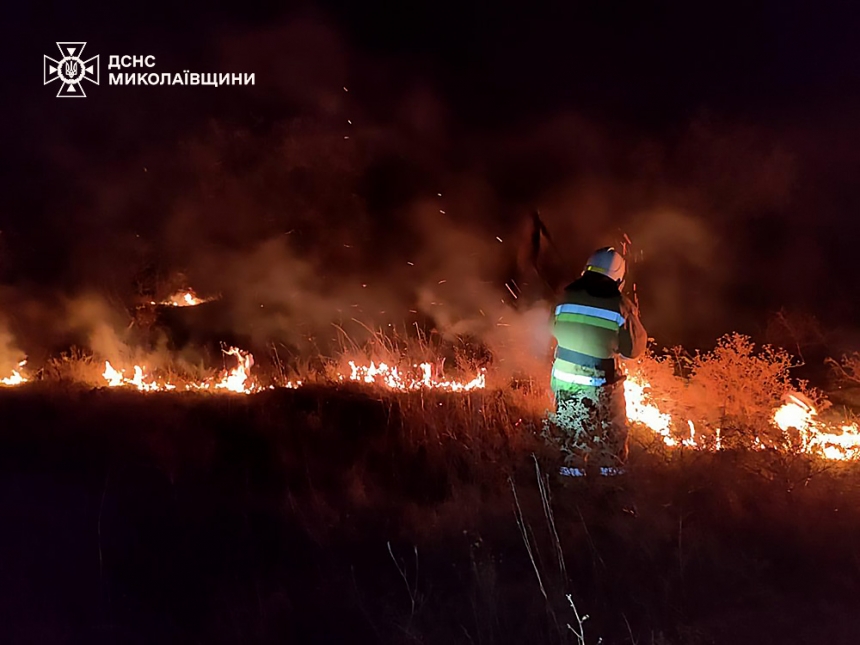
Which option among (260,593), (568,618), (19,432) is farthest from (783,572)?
(19,432)

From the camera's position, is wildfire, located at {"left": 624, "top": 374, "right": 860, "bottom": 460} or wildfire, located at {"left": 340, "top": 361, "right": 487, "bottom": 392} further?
wildfire, located at {"left": 340, "top": 361, "right": 487, "bottom": 392}

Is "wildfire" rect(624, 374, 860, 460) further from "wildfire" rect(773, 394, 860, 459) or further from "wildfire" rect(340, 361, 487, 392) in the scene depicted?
"wildfire" rect(340, 361, 487, 392)

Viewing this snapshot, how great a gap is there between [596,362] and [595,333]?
0.20 metres

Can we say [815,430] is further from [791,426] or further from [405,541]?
[405,541]

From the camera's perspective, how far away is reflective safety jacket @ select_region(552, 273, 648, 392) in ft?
15.9

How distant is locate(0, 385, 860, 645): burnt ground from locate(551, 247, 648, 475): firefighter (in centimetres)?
23

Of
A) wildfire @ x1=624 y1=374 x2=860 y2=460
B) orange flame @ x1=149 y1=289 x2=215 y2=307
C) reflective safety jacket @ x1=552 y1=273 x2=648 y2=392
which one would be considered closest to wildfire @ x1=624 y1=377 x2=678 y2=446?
wildfire @ x1=624 y1=374 x2=860 y2=460

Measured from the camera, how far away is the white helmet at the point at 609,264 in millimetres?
4981

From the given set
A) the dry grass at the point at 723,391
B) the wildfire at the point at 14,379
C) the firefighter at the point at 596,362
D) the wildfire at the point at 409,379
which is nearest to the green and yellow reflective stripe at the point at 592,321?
the firefighter at the point at 596,362

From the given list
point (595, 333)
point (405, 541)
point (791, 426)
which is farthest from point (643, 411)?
point (405, 541)

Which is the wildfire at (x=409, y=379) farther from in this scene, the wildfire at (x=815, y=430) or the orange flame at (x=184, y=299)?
the orange flame at (x=184, y=299)

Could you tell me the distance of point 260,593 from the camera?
3.45m

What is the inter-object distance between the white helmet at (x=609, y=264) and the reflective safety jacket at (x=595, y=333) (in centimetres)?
5

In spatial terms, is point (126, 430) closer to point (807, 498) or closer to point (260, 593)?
point (260, 593)
